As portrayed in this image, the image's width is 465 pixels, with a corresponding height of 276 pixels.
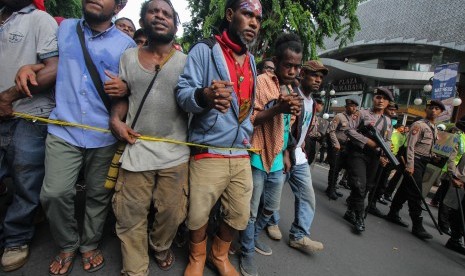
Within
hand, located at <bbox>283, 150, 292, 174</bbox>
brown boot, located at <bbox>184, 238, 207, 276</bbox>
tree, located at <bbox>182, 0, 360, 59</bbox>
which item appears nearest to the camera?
brown boot, located at <bbox>184, 238, 207, 276</bbox>

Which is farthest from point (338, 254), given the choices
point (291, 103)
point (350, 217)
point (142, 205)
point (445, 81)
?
point (445, 81)

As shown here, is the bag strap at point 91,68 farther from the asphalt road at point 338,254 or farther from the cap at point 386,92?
the cap at point 386,92

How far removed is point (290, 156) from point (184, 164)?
3.87 feet

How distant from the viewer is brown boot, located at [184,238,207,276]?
2.15 metres

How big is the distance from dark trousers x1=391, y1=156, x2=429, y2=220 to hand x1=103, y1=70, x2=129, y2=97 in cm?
435

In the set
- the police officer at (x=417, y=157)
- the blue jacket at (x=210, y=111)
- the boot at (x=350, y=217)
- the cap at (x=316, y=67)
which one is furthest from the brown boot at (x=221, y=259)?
the police officer at (x=417, y=157)

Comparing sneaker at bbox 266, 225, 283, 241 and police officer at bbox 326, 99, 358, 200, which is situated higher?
police officer at bbox 326, 99, 358, 200

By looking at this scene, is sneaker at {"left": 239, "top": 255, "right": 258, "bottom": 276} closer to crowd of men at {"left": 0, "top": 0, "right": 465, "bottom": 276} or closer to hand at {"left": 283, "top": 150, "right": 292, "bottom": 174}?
crowd of men at {"left": 0, "top": 0, "right": 465, "bottom": 276}

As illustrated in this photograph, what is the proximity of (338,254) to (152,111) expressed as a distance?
2.68 meters

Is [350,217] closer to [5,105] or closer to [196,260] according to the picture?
[196,260]

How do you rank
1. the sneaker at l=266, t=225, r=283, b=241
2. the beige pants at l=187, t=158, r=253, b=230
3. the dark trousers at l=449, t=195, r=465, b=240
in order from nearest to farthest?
the beige pants at l=187, t=158, r=253, b=230, the sneaker at l=266, t=225, r=283, b=241, the dark trousers at l=449, t=195, r=465, b=240

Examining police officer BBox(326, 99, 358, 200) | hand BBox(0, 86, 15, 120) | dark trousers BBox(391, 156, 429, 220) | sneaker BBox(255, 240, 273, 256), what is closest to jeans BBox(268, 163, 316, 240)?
sneaker BBox(255, 240, 273, 256)

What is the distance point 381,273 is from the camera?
2.91 metres

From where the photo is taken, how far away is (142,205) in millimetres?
1996
